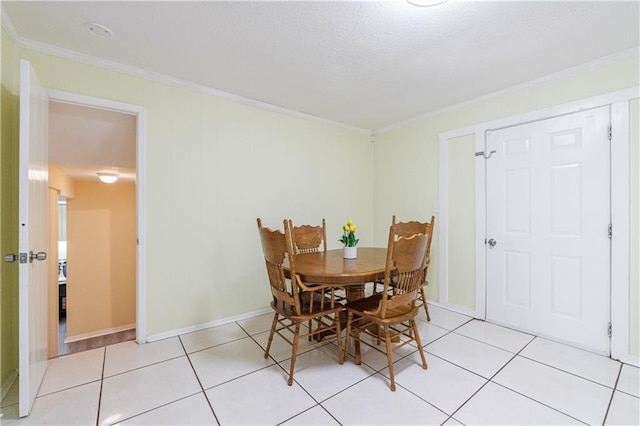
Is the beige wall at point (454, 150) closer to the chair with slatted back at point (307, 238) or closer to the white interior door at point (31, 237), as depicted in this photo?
the chair with slatted back at point (307, 238)

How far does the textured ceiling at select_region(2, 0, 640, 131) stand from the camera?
1701 mm

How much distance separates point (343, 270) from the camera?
6.55ft

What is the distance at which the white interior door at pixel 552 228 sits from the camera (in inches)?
89.8

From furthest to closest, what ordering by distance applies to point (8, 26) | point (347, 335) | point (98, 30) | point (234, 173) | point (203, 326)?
point (234, 173)
point (203, 326)
point (347, 335)
point (98, 30)
point (8, 26)

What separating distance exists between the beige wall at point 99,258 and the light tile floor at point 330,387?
3812mm

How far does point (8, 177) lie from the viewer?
1.85 metres

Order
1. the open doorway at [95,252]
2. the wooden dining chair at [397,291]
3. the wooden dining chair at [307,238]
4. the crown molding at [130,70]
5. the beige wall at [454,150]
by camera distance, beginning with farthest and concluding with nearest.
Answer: the open doorway at [95,252] → the wooden dining chair at [307,238] → the beige wall at [454,150] → the crown molding at [130,70] → the wooden dining chair at [397,291]

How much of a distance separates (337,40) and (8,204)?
2.51 meters

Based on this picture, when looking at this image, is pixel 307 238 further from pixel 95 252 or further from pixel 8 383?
pixel 95 252

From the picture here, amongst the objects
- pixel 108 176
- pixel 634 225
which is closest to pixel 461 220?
pixel 634 225

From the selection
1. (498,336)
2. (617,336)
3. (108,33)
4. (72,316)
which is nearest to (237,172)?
(108,33)

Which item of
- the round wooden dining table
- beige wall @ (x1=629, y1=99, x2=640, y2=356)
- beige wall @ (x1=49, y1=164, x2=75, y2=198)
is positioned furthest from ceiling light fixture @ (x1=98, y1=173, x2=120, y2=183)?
beige wall @ (x1=629, y1=99, x2=640, y2=356)

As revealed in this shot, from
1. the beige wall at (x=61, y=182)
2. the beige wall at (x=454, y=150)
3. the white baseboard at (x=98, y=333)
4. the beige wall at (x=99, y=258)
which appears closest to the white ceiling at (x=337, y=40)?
the beige wall at (x=454, y=150)

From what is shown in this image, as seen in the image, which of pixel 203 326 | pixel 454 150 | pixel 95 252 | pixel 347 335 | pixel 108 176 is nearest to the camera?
pixel 347 335
